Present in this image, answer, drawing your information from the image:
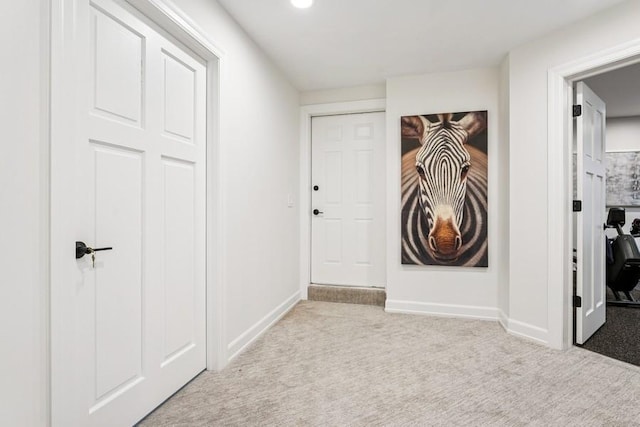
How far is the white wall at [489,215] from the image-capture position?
10.2 ft

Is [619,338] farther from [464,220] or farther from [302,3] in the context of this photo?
[302,3]

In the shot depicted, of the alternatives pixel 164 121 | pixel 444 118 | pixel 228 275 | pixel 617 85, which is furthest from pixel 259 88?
pixel 617 85

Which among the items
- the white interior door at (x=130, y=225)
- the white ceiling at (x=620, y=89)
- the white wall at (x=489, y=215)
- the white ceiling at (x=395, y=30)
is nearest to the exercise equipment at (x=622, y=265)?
the white ceiling at (x=620, y=89)

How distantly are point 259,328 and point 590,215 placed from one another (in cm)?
281

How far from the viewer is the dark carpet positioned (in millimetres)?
2404

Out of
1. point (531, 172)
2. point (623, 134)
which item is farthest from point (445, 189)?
point (623, 134)

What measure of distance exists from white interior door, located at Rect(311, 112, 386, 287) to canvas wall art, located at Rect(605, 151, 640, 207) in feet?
12.4

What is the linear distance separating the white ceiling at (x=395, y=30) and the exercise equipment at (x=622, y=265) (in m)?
2.38

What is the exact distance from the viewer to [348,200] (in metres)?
3.75

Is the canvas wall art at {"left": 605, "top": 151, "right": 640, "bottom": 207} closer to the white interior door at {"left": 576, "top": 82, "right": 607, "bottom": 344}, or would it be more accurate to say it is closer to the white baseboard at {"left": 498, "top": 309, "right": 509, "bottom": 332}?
the white interior door at {"left": 576, "top": 82, "right": 607, "bottom": 344}

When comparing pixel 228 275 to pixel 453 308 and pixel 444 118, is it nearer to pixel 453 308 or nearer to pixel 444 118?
pixel 453 308

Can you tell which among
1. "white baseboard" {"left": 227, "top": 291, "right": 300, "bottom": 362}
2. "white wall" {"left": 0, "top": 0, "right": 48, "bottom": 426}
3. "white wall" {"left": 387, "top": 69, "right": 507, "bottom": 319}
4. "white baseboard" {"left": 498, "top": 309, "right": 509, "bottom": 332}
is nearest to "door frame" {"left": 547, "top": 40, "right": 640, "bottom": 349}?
"white baseboard" {"left": 498, "top": 309, "right": 509, "bottom": 332}

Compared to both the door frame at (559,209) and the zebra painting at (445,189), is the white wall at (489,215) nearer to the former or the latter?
the zebra painting at (445,189)

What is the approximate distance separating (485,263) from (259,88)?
2566 mm
